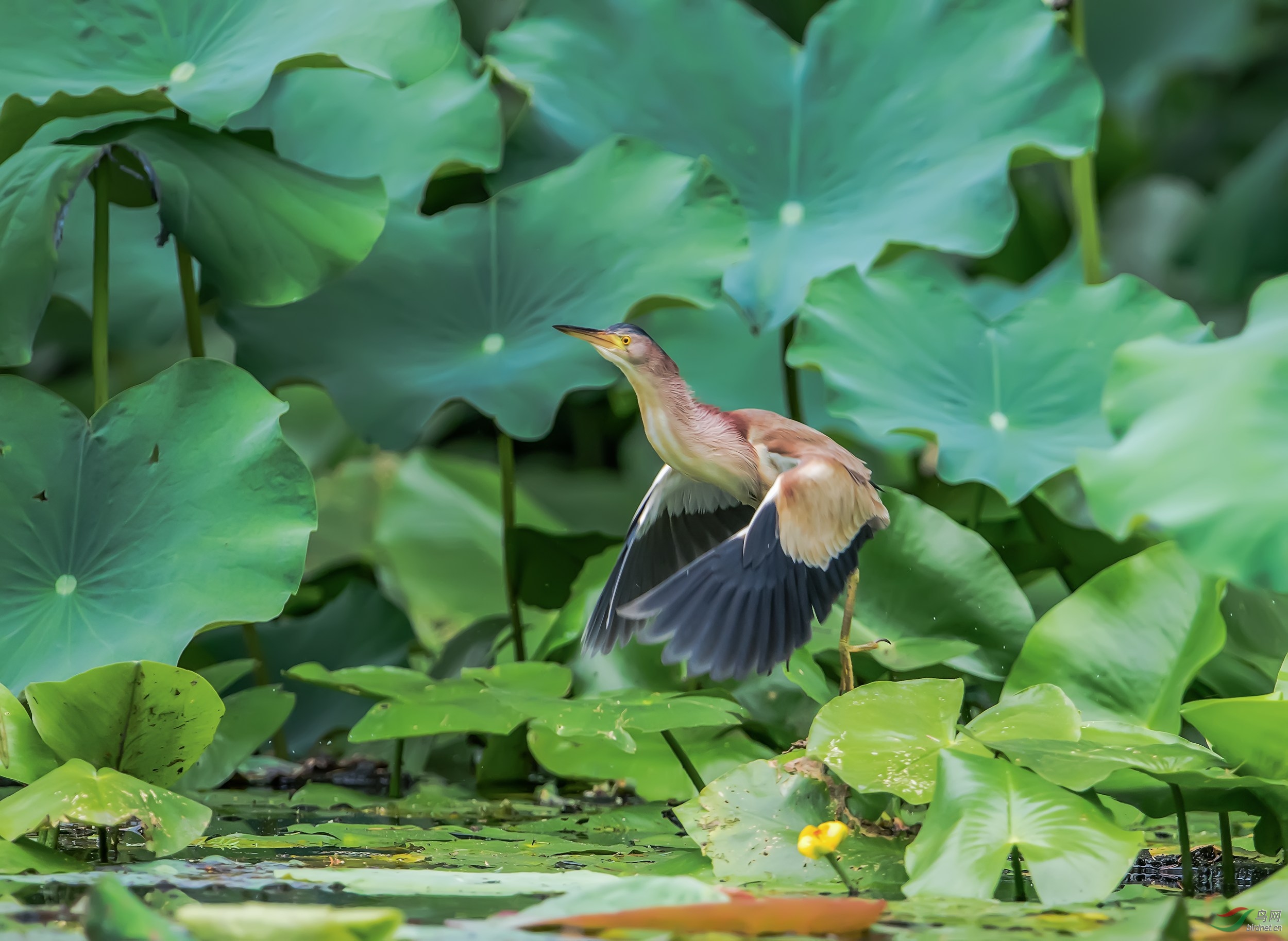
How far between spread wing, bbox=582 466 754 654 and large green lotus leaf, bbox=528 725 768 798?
145 mm

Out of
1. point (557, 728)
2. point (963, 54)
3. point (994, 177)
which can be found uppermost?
point (963, 54)

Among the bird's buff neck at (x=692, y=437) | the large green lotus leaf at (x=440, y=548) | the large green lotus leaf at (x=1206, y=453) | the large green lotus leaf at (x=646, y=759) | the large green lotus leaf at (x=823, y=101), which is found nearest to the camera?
the large green lotus leaf at (x=1206, y=453)

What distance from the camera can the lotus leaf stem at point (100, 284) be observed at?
136 cm

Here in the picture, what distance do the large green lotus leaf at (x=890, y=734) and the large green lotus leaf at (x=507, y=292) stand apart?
552 millimetres

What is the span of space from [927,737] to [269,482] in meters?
0.70

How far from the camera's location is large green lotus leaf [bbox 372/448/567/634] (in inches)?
80.8

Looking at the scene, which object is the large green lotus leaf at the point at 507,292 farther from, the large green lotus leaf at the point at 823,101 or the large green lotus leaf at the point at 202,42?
the large green lotus leaf at the point at 202,42

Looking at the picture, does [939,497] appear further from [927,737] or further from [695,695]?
[927,737]

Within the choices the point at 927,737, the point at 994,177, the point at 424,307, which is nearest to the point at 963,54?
the point at 994,177

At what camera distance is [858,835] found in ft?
3.39

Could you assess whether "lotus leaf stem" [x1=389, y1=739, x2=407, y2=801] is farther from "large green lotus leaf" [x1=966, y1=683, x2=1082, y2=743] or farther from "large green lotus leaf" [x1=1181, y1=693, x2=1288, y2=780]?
"large green lotus leaf" [x1=1181, y1=693, x2=1288, y2=780]

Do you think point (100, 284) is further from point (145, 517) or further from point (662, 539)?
point (662, 539)

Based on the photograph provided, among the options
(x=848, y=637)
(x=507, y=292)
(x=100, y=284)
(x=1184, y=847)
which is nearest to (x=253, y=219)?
(x=100, y=284)

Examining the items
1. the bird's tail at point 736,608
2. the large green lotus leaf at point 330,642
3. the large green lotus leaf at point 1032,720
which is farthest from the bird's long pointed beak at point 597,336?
the large green lotus leaf at point 330,642
